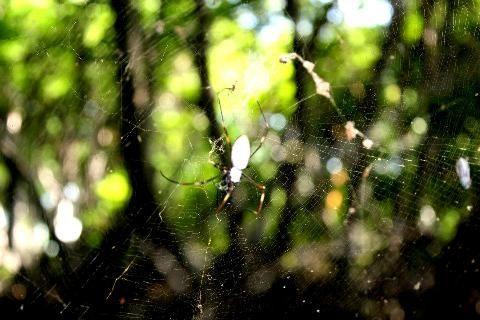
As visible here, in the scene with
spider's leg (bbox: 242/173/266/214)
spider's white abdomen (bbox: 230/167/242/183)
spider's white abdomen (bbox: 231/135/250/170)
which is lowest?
spider's leg (bbox: 242/173/266/214)

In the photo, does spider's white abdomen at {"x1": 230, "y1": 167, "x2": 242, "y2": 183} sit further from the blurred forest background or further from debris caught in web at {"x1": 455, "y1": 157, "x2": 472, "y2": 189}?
debris caught in web at {"x1": 455, "y1": 157, "x2": 472, "y2": 189}

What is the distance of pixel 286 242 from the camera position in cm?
175

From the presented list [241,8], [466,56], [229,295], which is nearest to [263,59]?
[241,8]

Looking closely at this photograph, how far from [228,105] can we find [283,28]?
75 cm

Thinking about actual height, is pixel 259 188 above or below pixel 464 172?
above

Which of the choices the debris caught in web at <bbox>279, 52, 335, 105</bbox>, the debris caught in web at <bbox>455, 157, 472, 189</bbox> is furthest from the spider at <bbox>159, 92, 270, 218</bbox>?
the debris caught in web at <bbox>455, 157, 472, 189</bbox>

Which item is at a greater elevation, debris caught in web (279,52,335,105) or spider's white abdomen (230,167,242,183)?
debris caught in web (279,52,335,105)

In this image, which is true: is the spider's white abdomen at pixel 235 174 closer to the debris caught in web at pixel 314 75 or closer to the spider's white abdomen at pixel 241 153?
the spider's white abdomen at pixel 241 153

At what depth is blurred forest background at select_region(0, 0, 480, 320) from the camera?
1.63 meters

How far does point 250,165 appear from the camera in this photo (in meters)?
1.58

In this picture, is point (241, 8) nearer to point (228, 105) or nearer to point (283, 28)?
point (283, 28)

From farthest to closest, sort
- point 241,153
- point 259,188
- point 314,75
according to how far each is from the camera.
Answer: point 314,75 → point 259,188 → point 241,153

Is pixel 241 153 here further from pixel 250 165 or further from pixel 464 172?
pixel 464 172

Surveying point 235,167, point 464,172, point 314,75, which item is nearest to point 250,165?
point 235,167
